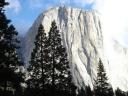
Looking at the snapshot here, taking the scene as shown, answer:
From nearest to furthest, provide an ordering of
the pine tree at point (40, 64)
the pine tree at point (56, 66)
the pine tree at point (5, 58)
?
the pine tree at point (5, 58)
the pine tree at point (40, 64)
the pine tree at point (56, 66)

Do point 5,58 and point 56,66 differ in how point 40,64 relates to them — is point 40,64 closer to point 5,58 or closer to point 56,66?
point 56,66

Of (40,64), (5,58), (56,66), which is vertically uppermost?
(40,64)

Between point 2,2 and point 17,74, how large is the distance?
18.2ft

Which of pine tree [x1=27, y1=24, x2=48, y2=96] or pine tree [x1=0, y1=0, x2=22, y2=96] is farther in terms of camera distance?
pine tree [x1=27, y1=24, x2=48, y2=96]

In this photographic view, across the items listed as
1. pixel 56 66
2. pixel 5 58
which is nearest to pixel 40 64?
pixel 56 66

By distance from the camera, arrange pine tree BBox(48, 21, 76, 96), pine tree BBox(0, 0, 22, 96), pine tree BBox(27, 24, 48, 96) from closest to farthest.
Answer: pine tree BBox(0, 0, 22, 96) → pine tree BBox(27, 24, 48, 96) → pine tree BBox(48, 21, 76, 96)

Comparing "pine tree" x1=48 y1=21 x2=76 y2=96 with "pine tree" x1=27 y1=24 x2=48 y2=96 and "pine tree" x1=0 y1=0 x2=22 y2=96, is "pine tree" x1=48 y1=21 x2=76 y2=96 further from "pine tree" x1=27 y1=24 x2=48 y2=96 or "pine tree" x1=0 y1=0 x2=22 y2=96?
"pine tree" x1=0 y1=0 x2=22 y2=96

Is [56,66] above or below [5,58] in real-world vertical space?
above

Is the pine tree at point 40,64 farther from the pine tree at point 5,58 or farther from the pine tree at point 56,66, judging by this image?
the pine tree at point 5,58

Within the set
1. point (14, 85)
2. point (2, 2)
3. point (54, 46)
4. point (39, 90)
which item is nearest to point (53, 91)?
point (39, 90)

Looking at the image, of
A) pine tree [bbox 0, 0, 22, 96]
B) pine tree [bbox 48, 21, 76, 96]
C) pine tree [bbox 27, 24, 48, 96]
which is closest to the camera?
pine tree [bbox 0, 0, 22, 96]

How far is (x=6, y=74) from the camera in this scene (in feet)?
86.6

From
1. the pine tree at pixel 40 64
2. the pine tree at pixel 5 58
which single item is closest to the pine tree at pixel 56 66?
the pine tree at pixel 40 64

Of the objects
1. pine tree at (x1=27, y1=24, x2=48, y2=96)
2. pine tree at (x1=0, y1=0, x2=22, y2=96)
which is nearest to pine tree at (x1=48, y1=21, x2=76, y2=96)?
pine tree at (x1=27, y1=24, x2=48, y2=96)
